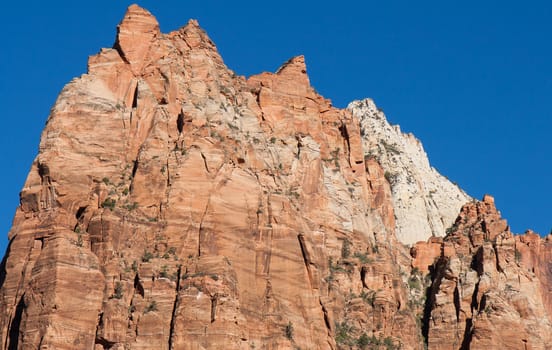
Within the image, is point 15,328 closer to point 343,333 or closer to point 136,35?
point 343,333

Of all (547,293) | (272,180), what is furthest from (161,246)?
(547,293)

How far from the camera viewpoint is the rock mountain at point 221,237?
15800 centimetres

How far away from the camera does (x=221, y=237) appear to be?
164125mm

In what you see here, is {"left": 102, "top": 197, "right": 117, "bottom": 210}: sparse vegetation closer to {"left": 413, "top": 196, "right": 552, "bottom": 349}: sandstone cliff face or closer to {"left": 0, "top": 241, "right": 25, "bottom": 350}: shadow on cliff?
{"left": 0, "top": 241, "right": 25, "bottom": 350}: shadow on cliff

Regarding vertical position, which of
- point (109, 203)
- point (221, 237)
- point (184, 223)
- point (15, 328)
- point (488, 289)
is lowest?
point (15, 328)

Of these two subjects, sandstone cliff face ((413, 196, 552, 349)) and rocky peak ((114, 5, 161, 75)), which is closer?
rocky peak ((114, 5, 161, 75))

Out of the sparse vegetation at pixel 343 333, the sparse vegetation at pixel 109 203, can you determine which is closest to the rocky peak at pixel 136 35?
the sparse vegetation at pixel 109 203

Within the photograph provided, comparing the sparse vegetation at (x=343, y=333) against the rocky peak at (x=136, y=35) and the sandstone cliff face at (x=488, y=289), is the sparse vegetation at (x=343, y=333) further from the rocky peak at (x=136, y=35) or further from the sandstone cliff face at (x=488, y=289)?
the rocky peak at (x=136, y=35)

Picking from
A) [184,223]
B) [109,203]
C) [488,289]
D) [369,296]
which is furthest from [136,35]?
[488,289]

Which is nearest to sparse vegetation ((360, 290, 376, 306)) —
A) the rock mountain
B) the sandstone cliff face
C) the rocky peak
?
the rock mountain

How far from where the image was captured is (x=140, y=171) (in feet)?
552

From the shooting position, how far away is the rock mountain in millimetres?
158000

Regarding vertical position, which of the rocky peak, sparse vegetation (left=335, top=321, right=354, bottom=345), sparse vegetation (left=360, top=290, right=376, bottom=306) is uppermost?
the rocky peak

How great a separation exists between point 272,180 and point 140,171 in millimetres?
12438
